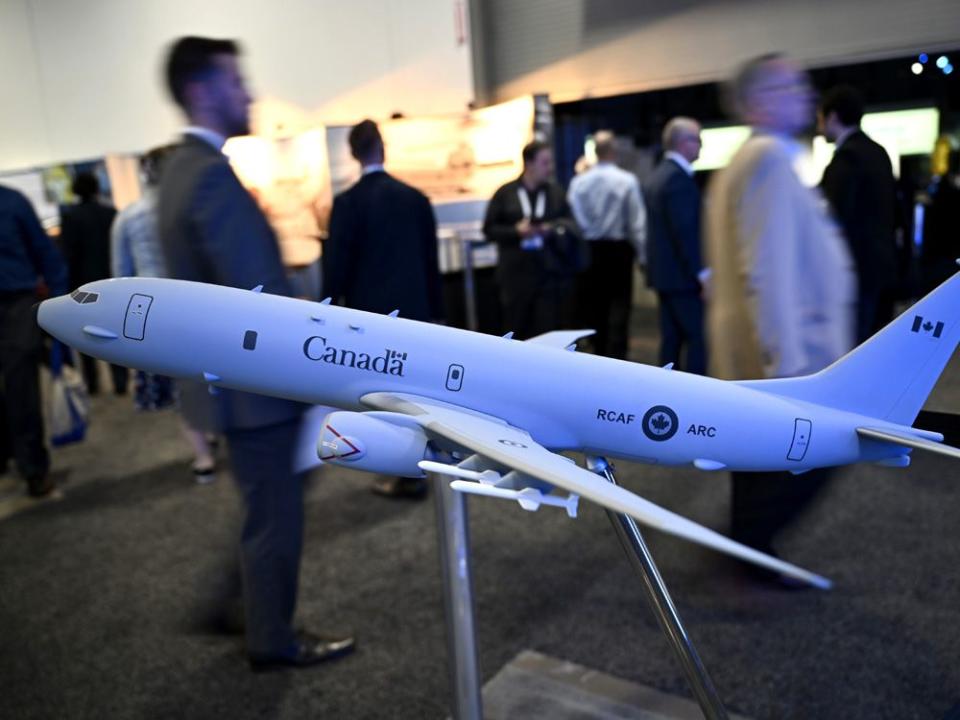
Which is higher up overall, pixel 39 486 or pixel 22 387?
pixel 22 387

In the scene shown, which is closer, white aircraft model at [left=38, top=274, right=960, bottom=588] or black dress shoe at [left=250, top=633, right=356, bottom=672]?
white aircraft model at [left=38, top=274, right=960, bottom=588]

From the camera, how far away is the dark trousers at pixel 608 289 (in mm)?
2961

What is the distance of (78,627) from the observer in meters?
2.86

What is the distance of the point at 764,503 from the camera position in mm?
2576

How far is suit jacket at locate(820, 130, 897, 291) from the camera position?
2.84m

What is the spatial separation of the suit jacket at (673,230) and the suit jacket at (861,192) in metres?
0.58

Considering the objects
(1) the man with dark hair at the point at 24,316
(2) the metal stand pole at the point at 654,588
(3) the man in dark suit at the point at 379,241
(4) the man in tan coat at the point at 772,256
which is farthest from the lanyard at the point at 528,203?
(2) the metal stand pole at the point at 654,588

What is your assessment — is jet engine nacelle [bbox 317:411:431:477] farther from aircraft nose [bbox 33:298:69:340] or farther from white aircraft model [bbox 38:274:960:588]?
aircraft nose [bbox 33:298:69:340]

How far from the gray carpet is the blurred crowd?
10.0 inches

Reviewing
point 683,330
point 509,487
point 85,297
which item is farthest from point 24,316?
point 509,487

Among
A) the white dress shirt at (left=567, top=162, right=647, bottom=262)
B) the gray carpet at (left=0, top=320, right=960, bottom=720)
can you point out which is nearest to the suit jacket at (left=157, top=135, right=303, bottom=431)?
the gray carpet at (left=0, top=320, right=960, bottom=720)

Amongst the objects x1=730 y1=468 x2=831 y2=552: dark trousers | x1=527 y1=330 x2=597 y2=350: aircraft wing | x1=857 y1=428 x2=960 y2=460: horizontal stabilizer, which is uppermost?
x1=527 y1=330 x2=597 y2=350: aircraft wing

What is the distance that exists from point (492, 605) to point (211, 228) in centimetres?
190

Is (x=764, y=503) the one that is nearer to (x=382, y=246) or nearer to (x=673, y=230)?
(x=673, y=230)
